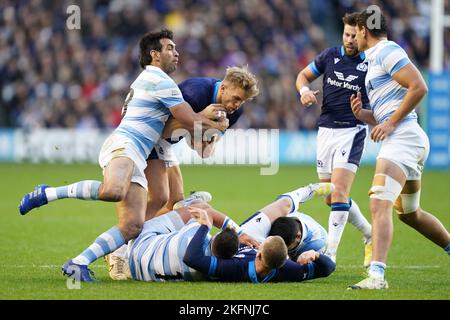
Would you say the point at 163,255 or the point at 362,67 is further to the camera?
the point at 362,67

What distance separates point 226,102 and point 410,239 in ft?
14.1

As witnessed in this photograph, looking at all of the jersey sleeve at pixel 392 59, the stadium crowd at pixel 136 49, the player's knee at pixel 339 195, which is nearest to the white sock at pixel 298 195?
the player's knee at pixel 339 195

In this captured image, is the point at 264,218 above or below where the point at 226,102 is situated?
below

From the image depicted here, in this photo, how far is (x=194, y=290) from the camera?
7500 millimetres

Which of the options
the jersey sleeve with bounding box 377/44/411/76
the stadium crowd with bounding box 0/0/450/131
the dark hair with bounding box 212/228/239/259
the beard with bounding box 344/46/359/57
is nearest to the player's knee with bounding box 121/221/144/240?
the dark hair with bounding box 212/228/239/259

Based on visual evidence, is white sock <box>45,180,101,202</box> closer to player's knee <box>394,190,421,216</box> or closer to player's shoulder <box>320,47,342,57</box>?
player's knee <box>394,190,421,216</box>

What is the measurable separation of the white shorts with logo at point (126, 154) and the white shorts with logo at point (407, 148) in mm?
2198

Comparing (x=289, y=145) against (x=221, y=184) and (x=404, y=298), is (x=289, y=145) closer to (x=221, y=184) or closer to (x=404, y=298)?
(x=221, y=184)

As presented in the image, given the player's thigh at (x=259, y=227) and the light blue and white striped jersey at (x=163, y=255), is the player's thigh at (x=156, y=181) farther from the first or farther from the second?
the player's thigh at (x=259, y=227)

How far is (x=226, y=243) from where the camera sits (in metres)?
7.70

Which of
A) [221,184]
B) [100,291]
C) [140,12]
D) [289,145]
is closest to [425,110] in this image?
[289,145]

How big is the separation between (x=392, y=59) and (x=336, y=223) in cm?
232

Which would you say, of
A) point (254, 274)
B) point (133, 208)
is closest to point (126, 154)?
point (133, 208)

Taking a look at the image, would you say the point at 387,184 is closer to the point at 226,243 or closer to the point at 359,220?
the point at 226,243
